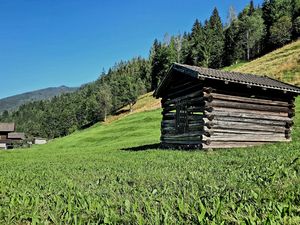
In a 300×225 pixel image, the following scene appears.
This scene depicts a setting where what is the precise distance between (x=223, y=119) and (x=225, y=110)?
543 millimetres

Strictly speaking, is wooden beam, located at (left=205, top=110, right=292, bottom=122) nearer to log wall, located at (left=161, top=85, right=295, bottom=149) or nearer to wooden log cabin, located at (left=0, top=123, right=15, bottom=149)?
log wall, located at (left=161, top=85, right=295, bottom=149)

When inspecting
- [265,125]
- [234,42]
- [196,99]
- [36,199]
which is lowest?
[36,199]

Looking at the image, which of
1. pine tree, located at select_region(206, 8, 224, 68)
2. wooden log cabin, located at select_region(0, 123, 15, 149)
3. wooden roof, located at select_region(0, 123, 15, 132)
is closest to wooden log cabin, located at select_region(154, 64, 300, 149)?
wooden log cabin, located at select_region(0, 123, 15, 149)

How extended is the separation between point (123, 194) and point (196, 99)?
13.3m

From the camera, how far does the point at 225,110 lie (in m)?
18.5

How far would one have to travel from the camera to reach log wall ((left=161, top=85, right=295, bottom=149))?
17.9m

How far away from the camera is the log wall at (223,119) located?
58.6ft

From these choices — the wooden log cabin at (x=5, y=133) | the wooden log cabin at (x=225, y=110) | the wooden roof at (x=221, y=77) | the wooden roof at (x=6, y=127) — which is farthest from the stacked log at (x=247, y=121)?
the wooden roof at (x=6, y=127)

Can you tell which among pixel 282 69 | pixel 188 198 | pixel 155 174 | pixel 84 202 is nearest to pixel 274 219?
pixel 188 198

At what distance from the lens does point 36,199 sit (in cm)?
538

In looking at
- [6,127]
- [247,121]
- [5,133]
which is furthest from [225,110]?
[5,133]

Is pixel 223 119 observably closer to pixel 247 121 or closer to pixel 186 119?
pixel 247 121

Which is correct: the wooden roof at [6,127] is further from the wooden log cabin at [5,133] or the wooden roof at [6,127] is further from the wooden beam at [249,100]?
the wooden beam at [249,100]

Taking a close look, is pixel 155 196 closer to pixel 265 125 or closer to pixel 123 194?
pixel 123 194
